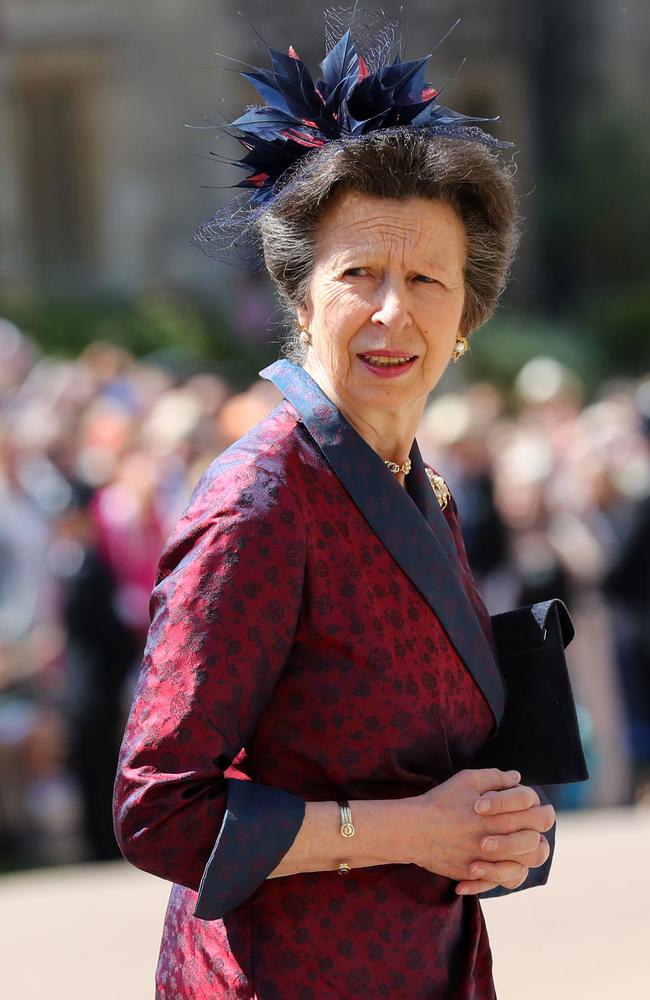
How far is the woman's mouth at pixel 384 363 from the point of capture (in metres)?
2.19

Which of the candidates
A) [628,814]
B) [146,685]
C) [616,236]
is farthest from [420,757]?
[616,236]

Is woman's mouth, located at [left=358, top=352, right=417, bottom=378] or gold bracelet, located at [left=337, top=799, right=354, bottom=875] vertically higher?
woman's mouth, located at [left=358, top=352, right=417, bottom=378]

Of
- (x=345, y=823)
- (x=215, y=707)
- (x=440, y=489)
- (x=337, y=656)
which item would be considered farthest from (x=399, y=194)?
(x=345, y=823)

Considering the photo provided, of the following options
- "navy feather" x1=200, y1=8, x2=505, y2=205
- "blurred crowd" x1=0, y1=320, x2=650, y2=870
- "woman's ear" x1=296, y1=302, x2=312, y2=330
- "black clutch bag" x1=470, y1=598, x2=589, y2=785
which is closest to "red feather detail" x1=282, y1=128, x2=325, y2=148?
"navy feather" x1=200, y1=8, x2=505, y2=205

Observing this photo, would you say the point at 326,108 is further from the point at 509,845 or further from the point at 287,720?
the point at 509,845

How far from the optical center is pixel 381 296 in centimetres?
217

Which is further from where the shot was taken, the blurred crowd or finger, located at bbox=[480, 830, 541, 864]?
the blurred crowd

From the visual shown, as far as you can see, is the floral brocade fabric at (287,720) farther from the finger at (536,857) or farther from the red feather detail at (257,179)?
the red feather detail at (257,179)

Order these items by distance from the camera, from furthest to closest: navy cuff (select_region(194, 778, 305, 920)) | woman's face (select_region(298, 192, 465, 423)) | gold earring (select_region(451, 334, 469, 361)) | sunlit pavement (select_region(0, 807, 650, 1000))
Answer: sunlit pavement (select_region(0, 807, 650, 1000))
gold earring (select_region(451, 334, 469, 361))
woman's face (select_region(298, 192, 465, 423))
navy cuff (select_region(194, 778, 305, 920))

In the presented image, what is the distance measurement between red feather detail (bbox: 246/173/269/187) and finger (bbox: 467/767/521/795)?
3.03ft

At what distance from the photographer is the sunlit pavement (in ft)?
15.3

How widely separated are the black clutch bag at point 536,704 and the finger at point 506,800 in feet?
0.40

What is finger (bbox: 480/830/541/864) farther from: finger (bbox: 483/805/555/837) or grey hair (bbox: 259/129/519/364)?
grey hair (bbox: 259/129/519/364)

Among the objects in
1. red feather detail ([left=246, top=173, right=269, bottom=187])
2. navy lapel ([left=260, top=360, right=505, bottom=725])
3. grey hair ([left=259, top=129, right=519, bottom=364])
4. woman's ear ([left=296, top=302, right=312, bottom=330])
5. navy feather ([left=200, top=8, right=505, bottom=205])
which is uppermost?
navy feather ([left=200, top=8, right=505, bottom=205])
